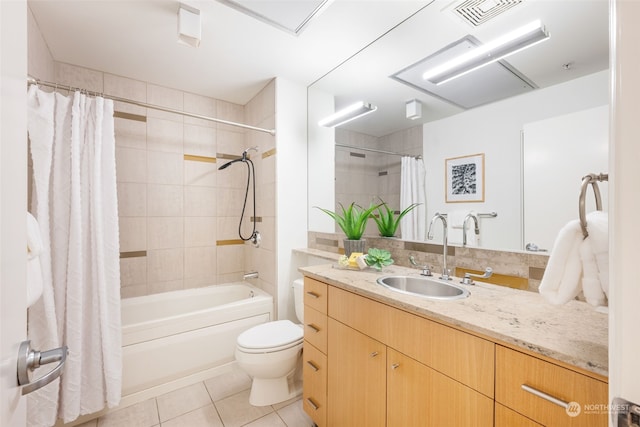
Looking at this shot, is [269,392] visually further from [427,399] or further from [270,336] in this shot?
[427,399]

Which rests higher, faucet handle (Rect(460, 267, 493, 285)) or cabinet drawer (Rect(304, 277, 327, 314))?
faucet handle (Rect(460, 267, 493, 285))

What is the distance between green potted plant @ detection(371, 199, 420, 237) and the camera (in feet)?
5.92

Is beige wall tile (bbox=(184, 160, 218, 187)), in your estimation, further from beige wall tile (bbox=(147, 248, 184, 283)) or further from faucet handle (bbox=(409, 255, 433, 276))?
faucet handle (bbox=(409, 255, 433, 276))

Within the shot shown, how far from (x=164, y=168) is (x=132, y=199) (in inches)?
15.5

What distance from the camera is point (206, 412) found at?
1707 millimetres

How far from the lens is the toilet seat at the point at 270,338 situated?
165cm

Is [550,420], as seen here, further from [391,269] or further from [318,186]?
[318,186]

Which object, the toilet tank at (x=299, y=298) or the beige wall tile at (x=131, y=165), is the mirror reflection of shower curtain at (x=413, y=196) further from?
the beige wall tile at (x=131, y=165)

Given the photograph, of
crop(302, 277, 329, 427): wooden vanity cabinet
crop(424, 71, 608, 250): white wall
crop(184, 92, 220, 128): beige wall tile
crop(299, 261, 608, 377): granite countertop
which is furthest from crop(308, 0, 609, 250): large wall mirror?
crop(184, 92, 220, 128): beige wall tile

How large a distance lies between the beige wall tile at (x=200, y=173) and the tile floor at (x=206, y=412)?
5.91 ft

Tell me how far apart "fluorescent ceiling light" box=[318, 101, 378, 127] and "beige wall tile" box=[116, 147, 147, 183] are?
1.67 meters

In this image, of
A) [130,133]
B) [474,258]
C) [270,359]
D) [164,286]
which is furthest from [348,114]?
[164,286]

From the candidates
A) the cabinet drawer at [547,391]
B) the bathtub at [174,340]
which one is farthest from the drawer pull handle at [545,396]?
the bathtub at [174,340]

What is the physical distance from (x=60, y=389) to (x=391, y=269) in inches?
80.9
